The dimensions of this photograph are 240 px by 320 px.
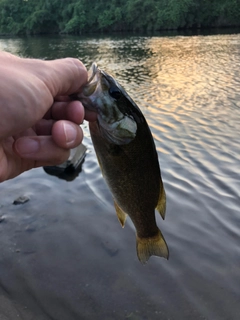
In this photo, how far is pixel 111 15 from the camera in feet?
264

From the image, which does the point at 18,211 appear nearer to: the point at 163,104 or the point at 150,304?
the point at 150,304

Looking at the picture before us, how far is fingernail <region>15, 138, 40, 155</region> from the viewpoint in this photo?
2.28m

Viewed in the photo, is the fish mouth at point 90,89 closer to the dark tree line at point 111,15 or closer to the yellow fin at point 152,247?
the yellow fin at point 152,247

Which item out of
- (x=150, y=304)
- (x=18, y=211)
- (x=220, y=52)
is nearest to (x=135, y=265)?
(x=150, y=304)

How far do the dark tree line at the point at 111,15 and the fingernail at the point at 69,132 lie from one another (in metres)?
74.1

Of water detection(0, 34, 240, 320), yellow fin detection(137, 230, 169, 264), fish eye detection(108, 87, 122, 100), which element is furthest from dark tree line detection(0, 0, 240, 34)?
fish eye detection(108, 87, 122, 100)

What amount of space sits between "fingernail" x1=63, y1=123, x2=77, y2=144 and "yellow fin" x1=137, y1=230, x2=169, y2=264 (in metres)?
Answer: 1.20

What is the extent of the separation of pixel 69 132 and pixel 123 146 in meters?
0.41

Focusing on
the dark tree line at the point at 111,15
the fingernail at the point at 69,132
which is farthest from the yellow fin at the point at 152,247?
the dark tree line at the point at 111,15

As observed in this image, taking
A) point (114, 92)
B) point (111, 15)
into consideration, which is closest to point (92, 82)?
point (114, 92)

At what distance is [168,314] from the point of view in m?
4.61

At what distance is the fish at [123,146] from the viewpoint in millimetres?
2264

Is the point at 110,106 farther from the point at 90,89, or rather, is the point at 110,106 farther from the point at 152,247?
the point at 152,247

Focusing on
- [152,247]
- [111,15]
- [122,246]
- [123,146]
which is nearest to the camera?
[123,146]
